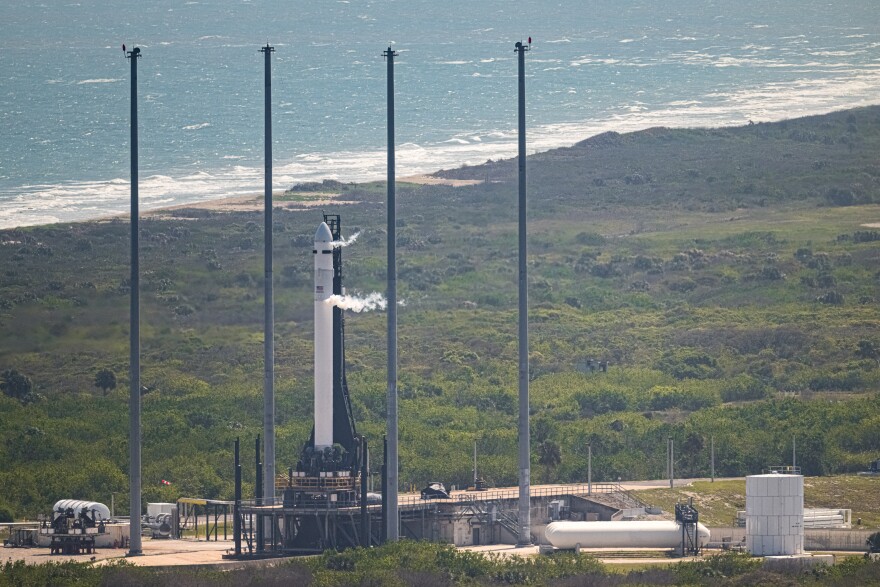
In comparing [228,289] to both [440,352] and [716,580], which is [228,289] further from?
[716,580]

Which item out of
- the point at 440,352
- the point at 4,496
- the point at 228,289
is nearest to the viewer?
the point at 4,496

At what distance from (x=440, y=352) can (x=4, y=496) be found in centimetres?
5974

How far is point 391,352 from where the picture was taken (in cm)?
9338

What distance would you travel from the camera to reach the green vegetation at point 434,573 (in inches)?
3529

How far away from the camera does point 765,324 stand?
596 ft

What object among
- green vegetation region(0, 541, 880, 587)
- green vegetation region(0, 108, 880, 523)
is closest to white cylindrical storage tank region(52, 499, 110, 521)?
green vegetation region(0, 541, 880, 587)

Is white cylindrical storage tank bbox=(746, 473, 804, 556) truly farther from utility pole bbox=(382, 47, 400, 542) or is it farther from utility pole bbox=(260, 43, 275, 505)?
utility pole bbox=(260, 43, 275, 505)

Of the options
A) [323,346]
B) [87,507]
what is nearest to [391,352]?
[323,346]

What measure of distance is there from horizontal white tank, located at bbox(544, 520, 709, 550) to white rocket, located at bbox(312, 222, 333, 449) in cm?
1178

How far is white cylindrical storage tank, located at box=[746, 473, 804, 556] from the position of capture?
324 feet

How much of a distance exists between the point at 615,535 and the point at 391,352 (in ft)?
54.7

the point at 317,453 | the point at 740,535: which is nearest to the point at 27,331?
the point at 317,453

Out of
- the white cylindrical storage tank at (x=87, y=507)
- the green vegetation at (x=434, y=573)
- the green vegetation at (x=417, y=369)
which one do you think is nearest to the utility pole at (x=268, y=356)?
the green vegetation at (x=434, y=573)

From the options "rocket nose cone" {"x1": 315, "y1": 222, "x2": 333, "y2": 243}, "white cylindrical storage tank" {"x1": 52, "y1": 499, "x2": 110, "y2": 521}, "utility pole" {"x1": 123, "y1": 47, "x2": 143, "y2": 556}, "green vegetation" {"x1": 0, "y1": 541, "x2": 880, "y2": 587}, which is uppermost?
"rocket nose cone" {"x1": 315, "y1": 222, "x2": 333, "y2": 243}
